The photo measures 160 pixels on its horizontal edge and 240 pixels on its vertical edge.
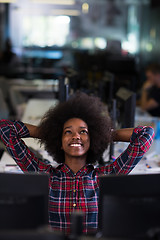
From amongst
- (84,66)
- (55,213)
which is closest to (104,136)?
(55,213)

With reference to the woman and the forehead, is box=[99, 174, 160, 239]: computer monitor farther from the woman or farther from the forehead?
the forehead

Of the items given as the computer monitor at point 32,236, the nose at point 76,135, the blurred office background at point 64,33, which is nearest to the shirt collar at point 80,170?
the nose at point 76,135

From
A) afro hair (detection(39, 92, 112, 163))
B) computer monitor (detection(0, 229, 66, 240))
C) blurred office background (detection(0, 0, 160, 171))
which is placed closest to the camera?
computer monitor (detection(0, 229, 66, 240))

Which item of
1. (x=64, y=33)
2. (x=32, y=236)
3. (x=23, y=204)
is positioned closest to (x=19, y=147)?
(x=23, y=204)

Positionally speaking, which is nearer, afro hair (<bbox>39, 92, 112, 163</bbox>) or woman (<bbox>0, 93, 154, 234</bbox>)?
woman (<bbox>0, 93, 154, 234</bbox>)

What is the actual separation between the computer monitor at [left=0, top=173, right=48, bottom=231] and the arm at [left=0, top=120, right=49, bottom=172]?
23.8 inches

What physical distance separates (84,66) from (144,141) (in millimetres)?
6304

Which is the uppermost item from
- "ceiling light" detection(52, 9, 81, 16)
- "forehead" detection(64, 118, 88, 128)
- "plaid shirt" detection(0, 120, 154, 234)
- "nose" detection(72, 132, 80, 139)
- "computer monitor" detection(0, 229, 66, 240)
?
"ceiling light" detection(52, 9, 81, 16)

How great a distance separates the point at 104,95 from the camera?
3789 millimetres

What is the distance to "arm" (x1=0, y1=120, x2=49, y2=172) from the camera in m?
1.90

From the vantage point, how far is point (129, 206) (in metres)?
1.25

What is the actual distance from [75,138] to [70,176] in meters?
0.17

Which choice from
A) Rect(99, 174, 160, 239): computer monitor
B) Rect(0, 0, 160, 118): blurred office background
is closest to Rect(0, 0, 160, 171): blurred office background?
Rect(0, 0, 160, 118): blurred office background

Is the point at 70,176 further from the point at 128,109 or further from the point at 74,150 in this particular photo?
the point at 128,109
